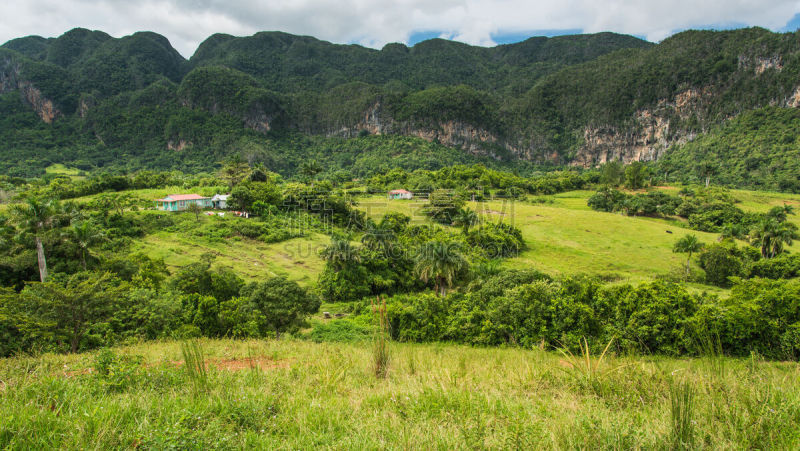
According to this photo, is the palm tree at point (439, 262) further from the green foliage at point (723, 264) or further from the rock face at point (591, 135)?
the rock face at point (591, 135)

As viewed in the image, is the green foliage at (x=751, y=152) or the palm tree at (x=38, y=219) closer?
the palm tree at (x=38, y=219)

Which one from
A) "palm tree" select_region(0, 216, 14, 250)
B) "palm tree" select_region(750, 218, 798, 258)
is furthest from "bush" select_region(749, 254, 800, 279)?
"palm tree" select_region(0, 216, 14, 250)

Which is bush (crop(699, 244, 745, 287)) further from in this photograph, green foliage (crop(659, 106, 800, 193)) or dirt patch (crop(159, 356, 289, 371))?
green foliage (crop(659, 106, 800, 193))

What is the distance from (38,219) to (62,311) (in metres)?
13.8

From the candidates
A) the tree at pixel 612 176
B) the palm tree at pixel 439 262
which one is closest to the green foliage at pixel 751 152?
the tree at pixel 612 176

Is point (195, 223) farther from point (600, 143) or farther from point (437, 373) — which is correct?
point (600, 143)

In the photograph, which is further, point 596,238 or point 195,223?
point 596,238

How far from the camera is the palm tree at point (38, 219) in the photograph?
20.8 meters

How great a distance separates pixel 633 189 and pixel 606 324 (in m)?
74.1

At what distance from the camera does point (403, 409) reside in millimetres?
3773

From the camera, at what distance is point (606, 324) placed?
1485cm

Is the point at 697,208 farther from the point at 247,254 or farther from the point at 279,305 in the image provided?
the point at 247,254

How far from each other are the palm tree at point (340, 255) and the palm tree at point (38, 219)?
56.2ft

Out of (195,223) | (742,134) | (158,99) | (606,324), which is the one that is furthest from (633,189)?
(158,99)
